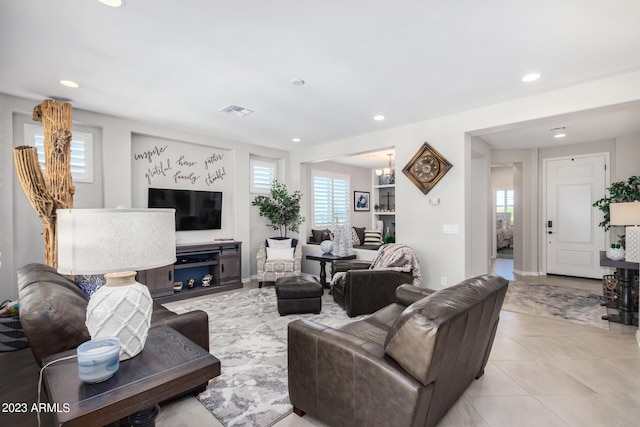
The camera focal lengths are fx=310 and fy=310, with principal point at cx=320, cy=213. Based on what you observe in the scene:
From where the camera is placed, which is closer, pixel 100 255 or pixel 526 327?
pixel 100 255

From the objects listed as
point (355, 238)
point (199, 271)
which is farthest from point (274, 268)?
point (355, 238)

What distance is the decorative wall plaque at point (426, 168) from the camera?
4289 millimetres

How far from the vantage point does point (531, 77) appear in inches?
120

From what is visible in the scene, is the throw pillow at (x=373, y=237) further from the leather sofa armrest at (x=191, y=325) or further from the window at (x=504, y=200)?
the window at (x=504, y=200)

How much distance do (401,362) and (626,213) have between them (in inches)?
147

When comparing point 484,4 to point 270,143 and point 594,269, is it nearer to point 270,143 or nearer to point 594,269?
point 270,143

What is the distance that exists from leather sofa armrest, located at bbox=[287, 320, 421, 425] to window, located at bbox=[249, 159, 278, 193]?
4564 mm

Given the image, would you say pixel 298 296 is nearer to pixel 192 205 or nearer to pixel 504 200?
pixel 192 205

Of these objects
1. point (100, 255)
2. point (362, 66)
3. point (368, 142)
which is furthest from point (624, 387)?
point (368, 142)

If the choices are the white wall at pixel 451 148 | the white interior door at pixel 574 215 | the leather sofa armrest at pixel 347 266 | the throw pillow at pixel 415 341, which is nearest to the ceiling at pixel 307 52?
the white wall at pixel 451 148

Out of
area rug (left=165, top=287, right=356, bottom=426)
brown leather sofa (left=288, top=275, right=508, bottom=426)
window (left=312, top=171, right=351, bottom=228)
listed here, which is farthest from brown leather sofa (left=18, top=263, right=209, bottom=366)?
window (left=312, top=171, right=351, bottom=228)

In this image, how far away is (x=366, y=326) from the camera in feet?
7.43

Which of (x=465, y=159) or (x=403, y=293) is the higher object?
(x=465, y=159)

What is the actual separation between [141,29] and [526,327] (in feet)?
15.1
